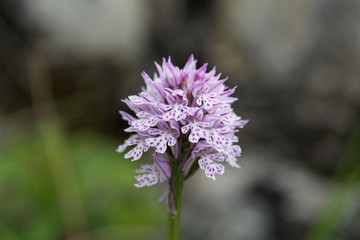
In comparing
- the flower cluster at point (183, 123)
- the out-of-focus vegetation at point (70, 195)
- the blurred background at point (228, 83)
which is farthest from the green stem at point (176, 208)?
the blurred background at point (228, 83)

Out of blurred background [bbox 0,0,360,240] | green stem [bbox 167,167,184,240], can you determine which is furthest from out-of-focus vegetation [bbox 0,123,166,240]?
green stem [bbox 167,167,184,240]

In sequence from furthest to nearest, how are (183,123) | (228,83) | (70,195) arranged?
(228,83) < (70,195) < (183,123)

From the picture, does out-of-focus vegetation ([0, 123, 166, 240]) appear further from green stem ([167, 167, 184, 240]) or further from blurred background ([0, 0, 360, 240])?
green stem ([167, 167, 184, 240])

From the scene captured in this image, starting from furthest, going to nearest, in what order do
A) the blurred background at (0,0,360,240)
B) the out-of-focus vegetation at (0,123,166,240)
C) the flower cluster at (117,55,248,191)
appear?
the blurred background at (0,0,360,240) → the out-of-focus vegetation at (0,123,166,240) → the flower cluster at (117,55,248,191)

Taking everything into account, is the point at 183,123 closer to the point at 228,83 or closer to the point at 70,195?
the point at 70,195

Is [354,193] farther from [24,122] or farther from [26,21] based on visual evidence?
[26,21]

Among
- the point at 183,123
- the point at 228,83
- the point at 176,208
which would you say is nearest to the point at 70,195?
the point at 176,208
